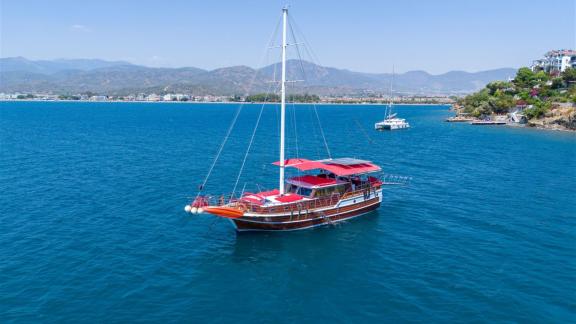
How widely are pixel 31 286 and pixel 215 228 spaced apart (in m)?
15.0

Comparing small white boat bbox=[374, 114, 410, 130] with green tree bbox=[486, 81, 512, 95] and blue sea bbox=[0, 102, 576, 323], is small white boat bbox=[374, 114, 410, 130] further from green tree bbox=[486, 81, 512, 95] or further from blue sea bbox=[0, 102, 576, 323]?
blue sea bbox=[0, 102, 576, 323]

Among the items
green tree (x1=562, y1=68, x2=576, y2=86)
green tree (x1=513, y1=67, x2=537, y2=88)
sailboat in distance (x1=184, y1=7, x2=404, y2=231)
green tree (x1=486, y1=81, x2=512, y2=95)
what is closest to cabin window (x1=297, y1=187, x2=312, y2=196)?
sailboat in distance (x1=184, y1=7, x2=404, y2=231)

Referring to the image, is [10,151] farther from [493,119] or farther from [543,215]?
[493,119]

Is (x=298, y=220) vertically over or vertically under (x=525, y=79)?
under

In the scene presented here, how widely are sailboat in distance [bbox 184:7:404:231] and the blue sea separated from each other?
4.81 feet

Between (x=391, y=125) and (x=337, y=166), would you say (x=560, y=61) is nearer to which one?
(x=391, y=125)

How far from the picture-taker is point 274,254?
99.7ft

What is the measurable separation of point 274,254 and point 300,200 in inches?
251

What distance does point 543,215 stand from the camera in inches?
1533

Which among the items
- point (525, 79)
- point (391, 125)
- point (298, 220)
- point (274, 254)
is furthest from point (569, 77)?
point (274, 254)

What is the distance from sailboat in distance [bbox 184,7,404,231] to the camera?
32.5 m

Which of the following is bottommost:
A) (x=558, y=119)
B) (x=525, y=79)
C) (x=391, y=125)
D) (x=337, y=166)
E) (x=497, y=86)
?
(x=337, y=166)

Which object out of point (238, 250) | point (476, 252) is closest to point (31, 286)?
point (238, 250)

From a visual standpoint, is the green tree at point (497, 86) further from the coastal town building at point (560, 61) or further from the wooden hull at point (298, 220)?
the wooden hull at point (298, 220)
